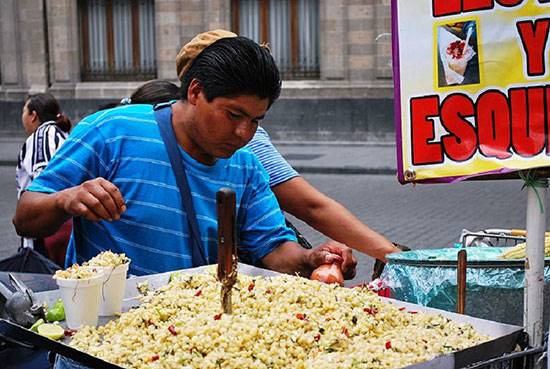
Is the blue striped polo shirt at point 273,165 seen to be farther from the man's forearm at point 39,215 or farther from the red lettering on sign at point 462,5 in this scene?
the red lettering on sign at point 462,5

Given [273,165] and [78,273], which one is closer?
[78,273]

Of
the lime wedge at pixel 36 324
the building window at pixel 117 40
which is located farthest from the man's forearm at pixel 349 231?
the building window at pixel 117 40

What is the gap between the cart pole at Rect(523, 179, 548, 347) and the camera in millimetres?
2389

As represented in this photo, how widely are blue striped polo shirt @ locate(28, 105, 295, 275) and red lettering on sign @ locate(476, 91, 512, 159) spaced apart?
1.00 m

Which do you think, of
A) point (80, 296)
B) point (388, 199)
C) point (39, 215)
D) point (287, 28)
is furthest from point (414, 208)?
point (287, 28)

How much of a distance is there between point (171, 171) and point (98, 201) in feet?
1.77

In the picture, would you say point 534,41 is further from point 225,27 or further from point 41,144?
point 225,27

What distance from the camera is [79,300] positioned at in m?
2.29

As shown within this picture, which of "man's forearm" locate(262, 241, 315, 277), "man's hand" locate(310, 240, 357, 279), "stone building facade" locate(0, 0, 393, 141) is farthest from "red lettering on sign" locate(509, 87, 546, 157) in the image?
"stone building facade" locate(0, 0, 393, 141)

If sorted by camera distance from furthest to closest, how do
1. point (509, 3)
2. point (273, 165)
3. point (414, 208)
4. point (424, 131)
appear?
point (414, 208) < point (273, 165) < point (424, 131) < point (509, 3)

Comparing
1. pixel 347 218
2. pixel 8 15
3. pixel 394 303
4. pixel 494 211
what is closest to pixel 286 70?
pixel 8 15

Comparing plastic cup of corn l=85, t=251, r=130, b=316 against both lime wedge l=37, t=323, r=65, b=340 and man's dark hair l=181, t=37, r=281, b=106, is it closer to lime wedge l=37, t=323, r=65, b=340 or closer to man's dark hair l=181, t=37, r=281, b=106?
lime wedge l=37, t=323, r=65, b=340

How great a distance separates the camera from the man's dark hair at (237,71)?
279cm

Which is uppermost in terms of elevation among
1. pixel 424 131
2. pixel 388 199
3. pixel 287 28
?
pixel 287 28
